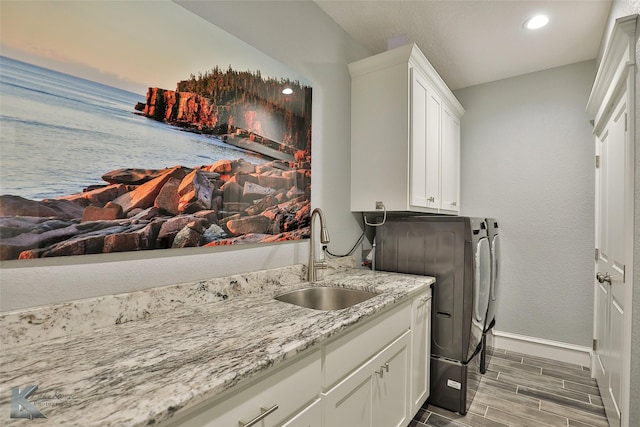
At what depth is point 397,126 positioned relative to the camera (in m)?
2.14

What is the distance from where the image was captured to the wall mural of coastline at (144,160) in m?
0.90

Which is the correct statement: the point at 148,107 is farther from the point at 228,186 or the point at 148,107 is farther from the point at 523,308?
the point at 523,308

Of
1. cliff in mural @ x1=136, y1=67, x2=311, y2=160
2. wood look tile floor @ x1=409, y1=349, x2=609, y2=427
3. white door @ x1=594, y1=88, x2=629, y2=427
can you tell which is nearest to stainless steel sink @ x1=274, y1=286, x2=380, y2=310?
cliff in mural @ x1=136, y1=67, x2=311, y2=160

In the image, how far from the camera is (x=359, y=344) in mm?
1259

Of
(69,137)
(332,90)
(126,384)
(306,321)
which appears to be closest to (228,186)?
(69,137)

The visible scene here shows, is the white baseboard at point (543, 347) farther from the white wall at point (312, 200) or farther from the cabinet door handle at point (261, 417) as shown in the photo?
the cabinet door handle at point (261, 417)

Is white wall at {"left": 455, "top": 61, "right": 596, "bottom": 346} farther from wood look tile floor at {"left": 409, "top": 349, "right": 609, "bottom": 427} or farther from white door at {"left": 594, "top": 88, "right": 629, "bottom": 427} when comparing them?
wood look tile floor at {"left": 409, "top": 349, "right": 609, "bottom": 427}

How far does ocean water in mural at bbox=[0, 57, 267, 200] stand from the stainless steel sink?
0.97m

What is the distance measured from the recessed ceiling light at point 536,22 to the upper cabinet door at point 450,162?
0.77 meters

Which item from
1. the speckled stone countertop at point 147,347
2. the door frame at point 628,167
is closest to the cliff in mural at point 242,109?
the speckled stone countertop at point 147,347

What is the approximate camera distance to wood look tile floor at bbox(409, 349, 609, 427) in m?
1.95

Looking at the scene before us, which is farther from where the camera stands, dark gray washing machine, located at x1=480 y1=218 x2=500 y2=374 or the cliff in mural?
dark gray washing machine, located at x1=480 y1=218 x2=500 y2=374

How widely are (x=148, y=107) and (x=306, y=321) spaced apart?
Result: 99 cm

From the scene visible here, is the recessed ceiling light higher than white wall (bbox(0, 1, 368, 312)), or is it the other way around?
the recessed ceiling light
